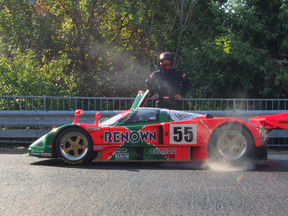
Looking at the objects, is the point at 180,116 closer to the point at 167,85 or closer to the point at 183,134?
the point at 183,134

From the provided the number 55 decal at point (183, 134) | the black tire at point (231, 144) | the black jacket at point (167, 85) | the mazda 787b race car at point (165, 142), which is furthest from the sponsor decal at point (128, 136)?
the black jacket at point (167, 85)

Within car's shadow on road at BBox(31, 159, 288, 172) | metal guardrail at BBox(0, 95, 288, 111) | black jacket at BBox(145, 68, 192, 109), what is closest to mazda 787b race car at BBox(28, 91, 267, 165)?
car's shadow on road at BBox(31, 159, 288, 172)

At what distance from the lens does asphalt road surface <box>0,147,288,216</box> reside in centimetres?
327

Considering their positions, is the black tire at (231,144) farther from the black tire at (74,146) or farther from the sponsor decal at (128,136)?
the black tire at (74,146)

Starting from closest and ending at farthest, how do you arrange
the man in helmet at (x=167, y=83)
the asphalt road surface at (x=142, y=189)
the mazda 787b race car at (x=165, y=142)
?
the asphalt road surface at (x=142, y=189)
the mazda 787b race car at (x=165, y=142)
the man in helmet at (x=167, y=83)

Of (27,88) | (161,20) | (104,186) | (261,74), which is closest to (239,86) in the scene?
(261,74)

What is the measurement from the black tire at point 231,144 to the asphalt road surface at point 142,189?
198 millimetres

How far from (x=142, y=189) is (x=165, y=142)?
1573mm

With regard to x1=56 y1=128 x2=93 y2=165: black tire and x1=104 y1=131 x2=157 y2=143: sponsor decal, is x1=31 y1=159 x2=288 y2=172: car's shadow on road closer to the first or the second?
x1=56 y1=128 x2=93 y2=165: black tire

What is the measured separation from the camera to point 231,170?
5.26 m

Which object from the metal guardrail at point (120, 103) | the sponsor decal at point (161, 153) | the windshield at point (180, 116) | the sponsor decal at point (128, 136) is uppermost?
the metal guardrail at point (120, 103)

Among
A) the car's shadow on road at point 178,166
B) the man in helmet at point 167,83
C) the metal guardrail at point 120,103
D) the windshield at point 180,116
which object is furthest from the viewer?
the metal guardrail at point 120,103

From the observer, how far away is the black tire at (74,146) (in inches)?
217

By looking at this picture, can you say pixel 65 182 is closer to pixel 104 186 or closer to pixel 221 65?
pixel 104 186
